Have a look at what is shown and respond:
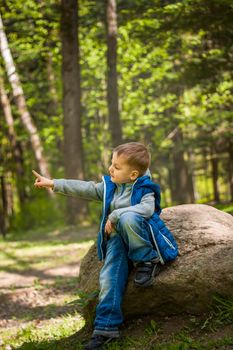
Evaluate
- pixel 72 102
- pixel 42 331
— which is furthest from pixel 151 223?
pixel 72 102

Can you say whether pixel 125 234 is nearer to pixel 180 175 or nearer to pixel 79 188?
pixel 79 188

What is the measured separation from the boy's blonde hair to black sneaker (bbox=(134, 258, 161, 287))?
33.4 inches

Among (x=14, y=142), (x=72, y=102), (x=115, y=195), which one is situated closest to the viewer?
(x=115, y=195)

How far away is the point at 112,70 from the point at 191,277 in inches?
505

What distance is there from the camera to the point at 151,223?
15.6ft

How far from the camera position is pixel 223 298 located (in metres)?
4.70

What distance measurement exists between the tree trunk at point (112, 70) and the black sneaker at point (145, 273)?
40.0ft

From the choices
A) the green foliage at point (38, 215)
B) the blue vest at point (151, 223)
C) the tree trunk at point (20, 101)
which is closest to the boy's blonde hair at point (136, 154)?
the blue vest at point (151, 223)

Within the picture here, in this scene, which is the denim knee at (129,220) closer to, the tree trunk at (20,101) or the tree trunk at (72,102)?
the tree trunk at (72,102)

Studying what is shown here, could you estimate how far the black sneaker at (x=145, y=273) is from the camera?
4.76 metres

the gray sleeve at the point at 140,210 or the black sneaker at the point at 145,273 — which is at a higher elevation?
Answer: the gray sleeve at the point at 140,210

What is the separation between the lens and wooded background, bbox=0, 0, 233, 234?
1325cm

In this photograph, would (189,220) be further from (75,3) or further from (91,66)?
(91,66)

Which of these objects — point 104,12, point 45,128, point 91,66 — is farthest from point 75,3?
point 45,128
